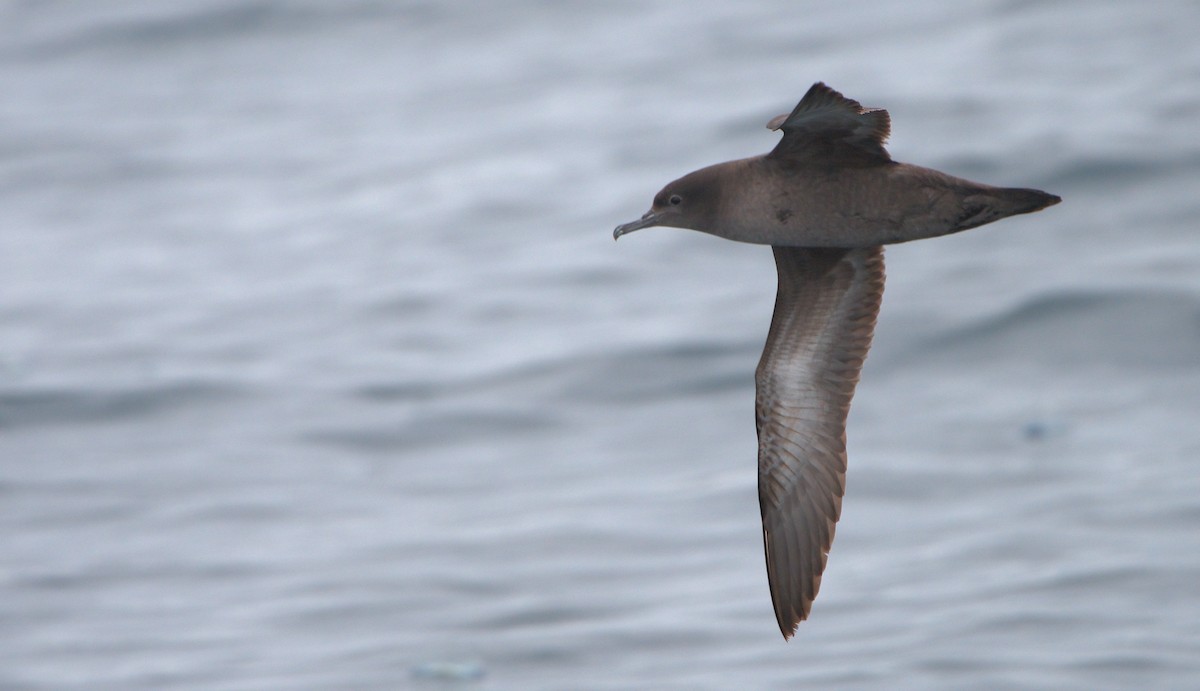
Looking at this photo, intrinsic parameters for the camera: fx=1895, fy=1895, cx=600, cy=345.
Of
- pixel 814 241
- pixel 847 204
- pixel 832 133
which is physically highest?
pixel 832 133

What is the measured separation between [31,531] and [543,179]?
8.25 metres

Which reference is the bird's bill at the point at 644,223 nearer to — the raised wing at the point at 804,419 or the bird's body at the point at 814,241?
the bird's body at the point at 814,241

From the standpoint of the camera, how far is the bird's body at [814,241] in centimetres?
677

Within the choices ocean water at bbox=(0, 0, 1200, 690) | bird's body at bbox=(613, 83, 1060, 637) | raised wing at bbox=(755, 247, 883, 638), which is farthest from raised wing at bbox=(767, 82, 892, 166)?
ocean water at bbox=(0, 0, 1200, 690)

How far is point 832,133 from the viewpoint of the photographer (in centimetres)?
677

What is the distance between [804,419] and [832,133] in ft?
5.23

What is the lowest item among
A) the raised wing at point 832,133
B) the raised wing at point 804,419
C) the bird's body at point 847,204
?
the raised wing at point 804,419

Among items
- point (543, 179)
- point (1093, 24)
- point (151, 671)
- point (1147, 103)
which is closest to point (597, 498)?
point (151, 671)

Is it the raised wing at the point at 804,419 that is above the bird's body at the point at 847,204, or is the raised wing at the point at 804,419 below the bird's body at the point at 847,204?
below

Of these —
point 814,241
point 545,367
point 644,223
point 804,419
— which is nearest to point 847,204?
point 814,241

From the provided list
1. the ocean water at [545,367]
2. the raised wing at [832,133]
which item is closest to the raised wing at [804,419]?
the raised wing at [832,133]

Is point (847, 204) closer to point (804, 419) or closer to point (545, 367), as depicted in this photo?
point (804, 419)

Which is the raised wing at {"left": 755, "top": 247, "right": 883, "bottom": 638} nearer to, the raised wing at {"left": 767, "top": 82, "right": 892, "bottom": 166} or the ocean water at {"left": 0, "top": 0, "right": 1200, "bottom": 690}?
the raised wing at {"left": 767, "top": 82, "right": 892, "bottom": 166}

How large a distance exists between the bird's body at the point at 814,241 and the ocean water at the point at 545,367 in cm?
484
